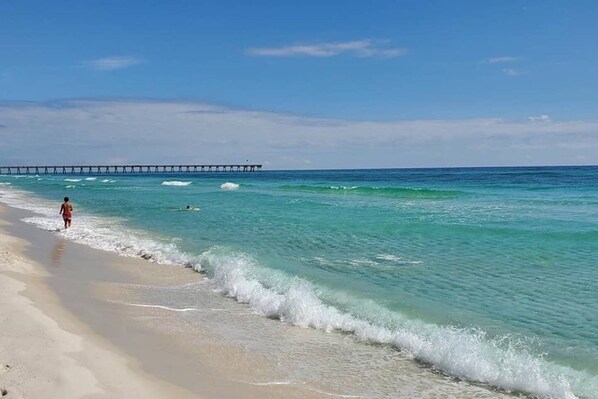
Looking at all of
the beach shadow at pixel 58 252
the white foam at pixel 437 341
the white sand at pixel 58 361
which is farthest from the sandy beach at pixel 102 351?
the beach shadow at pixel 58 252

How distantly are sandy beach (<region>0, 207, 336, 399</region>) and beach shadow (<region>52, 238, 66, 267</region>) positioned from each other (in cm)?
→ 200

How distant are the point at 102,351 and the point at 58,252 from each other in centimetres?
1019

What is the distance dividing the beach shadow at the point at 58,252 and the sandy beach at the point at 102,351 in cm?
200

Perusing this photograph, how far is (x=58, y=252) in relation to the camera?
17016 millimetres

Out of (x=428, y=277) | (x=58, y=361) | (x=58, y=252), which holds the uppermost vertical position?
(x=428, y=277)

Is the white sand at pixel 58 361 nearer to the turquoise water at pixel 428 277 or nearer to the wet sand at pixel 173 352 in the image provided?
the wet sand at pixel 173 352

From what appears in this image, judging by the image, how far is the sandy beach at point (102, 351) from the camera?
651 cm

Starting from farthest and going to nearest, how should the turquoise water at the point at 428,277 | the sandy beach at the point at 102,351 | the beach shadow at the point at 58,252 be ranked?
the beach shadow at the point at 58,252 < the turquoise water at the point at 428,277 < the sandy beach at the point at 102,351

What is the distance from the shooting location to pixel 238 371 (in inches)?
291

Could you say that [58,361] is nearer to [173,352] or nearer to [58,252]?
[173,352]

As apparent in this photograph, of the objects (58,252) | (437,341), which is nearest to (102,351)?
(437,341)

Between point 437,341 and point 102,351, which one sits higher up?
point 437,341

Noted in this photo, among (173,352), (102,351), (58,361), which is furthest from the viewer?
(173,352)

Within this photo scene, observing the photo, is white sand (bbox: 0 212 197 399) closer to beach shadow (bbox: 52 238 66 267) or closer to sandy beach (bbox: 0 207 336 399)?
sandy beach (bbox: 0 207 336 399)
